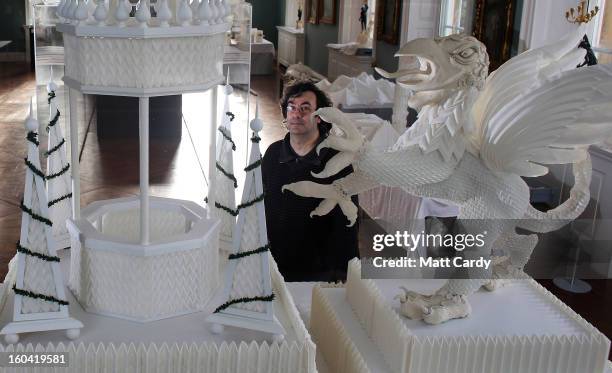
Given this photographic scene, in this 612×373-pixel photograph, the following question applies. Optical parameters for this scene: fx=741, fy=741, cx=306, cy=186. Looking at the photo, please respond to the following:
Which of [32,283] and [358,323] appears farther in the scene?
[358,323]

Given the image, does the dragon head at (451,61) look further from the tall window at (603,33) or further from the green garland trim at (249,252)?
the tall window at (603,33)

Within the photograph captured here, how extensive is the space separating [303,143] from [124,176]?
366 cm

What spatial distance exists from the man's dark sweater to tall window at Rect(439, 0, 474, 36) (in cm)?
360

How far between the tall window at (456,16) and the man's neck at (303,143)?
11.5 feet

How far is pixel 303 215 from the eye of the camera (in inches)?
114

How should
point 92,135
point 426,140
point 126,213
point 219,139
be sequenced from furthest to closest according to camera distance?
1. point 92,135
2. point 219,139
3. point 126,213
4. point 426,140

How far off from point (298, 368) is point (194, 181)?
465 cm

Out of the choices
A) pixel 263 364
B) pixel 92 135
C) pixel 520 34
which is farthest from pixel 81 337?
pixel 92 135

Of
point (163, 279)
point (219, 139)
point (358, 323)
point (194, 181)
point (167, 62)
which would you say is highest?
point (167, 62)

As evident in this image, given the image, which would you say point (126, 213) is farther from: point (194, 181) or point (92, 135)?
point (92, 135)

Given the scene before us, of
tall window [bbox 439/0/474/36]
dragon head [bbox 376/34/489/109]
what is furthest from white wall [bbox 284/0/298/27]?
dragon head [bbox 376/34/489/109]

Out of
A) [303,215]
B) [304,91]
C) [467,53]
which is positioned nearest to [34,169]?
[467,53]

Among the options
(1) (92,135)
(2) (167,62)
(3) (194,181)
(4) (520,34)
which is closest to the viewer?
(2) (167,62)

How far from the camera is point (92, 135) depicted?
7605 millimetres
